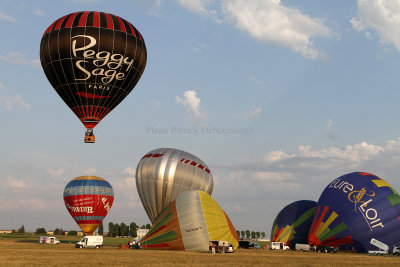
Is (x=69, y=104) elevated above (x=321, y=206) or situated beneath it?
elevated above

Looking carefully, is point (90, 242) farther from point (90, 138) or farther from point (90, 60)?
point (90, 60)

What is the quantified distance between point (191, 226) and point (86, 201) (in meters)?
31.7

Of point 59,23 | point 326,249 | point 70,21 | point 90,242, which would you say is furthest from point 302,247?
point 59,23

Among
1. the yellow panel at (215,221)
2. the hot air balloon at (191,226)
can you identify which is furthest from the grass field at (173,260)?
the yellow panel at (215,221)

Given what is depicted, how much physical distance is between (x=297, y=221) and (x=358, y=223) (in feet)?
35.8

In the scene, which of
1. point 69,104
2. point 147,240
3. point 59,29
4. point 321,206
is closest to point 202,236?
point 147,240

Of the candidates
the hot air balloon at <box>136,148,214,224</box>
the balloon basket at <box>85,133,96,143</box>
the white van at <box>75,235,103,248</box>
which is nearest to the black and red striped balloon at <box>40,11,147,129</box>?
the balloon basket at <box>85,133,96,143</box>

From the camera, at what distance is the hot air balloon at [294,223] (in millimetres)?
56656

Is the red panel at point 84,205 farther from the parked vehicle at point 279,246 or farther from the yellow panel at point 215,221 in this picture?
the yellow panel at point 215,221

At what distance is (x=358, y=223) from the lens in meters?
47.6

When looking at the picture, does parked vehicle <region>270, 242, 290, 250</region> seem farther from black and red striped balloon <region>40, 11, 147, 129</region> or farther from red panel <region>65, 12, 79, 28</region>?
red panel <region>65, 12, 79, 28</region>

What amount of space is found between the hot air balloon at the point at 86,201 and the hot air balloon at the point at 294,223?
2666 centimetres

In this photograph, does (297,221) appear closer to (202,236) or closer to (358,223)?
(358,223)

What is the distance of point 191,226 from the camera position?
143 feet
